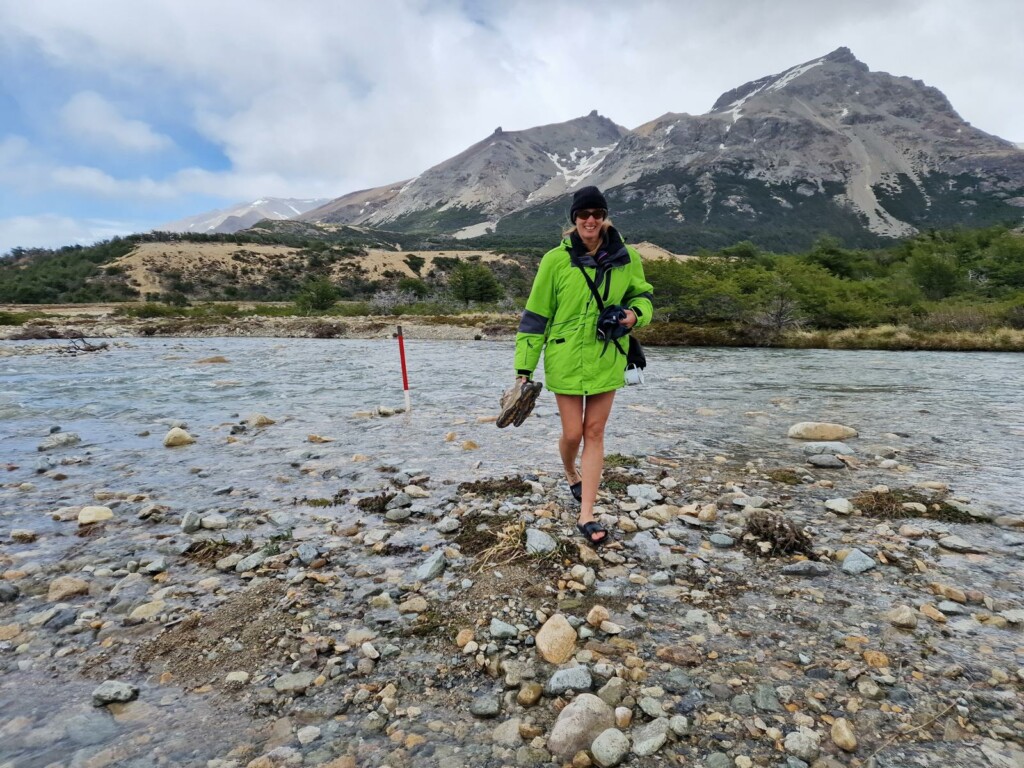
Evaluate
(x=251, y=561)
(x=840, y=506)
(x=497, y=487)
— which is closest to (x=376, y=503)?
(x=497, y=487)

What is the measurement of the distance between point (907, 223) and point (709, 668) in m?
253

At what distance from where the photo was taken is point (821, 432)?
25.6ft

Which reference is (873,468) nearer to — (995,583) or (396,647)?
(995,583)

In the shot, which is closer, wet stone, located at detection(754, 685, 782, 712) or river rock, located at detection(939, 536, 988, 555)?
wet stone, located at detection(754, 685, 782, 712)

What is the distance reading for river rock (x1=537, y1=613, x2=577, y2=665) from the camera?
2.77 metres

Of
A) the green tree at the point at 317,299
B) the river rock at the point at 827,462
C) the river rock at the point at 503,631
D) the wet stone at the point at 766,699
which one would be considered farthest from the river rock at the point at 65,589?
the green tree at the point at 317,299

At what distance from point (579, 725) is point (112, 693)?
2243mm

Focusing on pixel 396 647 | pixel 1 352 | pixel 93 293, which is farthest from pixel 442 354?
pixel 93 293

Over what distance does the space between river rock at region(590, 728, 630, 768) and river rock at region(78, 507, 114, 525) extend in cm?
490

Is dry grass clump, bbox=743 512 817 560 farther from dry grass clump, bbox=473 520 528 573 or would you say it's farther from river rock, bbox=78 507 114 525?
river rock, bbox=78 507 114 525

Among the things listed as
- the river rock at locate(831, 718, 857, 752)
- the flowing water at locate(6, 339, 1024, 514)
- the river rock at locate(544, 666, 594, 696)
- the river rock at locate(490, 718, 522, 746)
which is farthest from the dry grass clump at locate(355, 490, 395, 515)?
the river rock at locate(831, 718, 857, 752)

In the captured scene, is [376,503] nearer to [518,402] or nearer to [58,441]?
[518,402]

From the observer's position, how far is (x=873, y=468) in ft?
20.0

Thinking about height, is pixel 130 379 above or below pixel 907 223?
below
